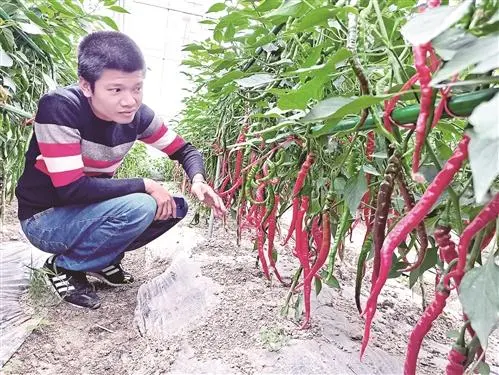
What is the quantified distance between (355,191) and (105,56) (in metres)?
0.93

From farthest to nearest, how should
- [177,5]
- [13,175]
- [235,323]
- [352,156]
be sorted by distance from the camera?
[177,5] < [13,175] < [235,323] < [352,156]

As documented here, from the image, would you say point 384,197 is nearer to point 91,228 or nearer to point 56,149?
point 56,149

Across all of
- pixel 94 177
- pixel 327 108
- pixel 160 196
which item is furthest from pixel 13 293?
pixel 327 108

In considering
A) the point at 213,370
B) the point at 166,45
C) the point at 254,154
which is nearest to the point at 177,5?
the point at 166,45

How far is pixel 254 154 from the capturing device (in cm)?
131

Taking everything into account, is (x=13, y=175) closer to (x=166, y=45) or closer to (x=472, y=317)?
(x=472, y=317)

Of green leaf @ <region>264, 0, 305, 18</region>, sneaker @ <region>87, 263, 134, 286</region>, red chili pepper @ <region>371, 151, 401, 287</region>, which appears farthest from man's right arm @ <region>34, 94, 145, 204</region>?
red chili pepper @ <region>371, 151, 401, 287</region>

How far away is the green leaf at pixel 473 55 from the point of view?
260 millimetres

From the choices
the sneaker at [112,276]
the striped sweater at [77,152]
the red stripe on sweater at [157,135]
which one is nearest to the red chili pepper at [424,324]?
the striped sweater at [77,152]

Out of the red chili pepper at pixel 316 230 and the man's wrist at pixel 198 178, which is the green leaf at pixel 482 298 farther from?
the man's wrist at pixel 198 178

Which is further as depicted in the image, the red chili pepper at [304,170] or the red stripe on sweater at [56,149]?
the red stripe on sweater at [56,149]

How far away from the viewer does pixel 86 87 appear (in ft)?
4.51

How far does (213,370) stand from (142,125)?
0.97 m

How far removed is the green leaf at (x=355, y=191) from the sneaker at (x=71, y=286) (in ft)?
3.97
